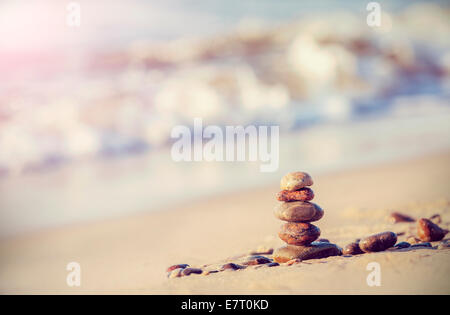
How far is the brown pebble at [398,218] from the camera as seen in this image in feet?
16.4

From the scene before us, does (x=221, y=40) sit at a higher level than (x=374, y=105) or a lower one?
higher

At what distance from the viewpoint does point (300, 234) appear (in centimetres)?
398

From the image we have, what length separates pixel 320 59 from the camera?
1540 cm

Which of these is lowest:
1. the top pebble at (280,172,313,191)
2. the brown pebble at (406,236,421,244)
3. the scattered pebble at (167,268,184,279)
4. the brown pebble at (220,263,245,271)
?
the scattered pebble at (167,268,184,279)

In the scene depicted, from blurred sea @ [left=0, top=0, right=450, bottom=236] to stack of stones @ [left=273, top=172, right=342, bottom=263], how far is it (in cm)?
272

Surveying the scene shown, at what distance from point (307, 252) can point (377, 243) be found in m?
0.52

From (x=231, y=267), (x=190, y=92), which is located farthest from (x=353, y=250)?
(x=190, y=92)

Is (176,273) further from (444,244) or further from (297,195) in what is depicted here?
(444,244)

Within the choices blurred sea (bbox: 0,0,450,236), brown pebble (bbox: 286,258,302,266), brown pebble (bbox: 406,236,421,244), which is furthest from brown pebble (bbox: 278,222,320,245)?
blurred sea (bbox: 0,0,450,236)

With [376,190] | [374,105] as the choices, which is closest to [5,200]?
[376,190]

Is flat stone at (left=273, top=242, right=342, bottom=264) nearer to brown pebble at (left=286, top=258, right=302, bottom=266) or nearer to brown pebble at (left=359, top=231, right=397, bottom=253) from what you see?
brown pebble at (left=286, top=258, right=302, bottom=266)

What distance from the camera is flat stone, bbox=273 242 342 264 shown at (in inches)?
154
